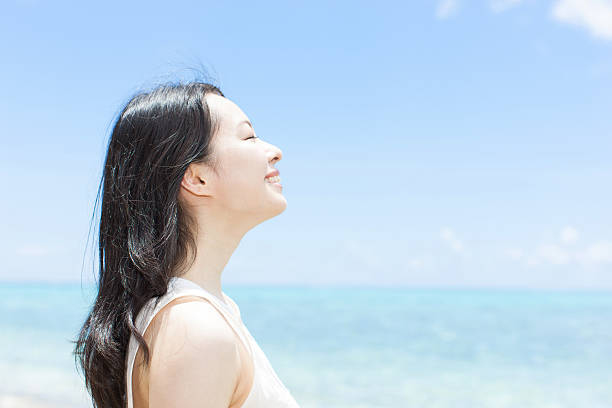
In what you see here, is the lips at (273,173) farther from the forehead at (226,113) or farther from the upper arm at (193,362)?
the upper arm at (193,362)

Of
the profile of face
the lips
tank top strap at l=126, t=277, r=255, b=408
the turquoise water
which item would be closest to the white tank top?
tank top strap at l=126, t=277, r=255, b=408

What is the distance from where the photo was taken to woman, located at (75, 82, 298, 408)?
138 centimetres

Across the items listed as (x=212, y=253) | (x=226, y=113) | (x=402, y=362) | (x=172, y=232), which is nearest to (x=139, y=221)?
(x=172, y=232)

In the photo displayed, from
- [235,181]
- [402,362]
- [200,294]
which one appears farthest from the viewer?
[402,362]

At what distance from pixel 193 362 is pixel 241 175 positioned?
1.66 ft

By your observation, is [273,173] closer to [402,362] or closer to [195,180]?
[195,180]

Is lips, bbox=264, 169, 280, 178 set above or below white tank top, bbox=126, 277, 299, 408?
above

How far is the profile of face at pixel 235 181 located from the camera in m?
1.54

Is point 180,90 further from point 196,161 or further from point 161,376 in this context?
point 161,376

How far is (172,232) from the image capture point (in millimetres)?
1478

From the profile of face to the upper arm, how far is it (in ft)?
1.08

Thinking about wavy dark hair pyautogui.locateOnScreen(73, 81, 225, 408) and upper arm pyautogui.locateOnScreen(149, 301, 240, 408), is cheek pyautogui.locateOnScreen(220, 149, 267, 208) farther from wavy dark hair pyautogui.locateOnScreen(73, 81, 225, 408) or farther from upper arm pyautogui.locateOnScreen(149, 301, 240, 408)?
upper arm pyautogui.locateOnScreen(149, 301, 240, 408)

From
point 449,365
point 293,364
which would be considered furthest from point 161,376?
point 449,365

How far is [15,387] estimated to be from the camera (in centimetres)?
962
